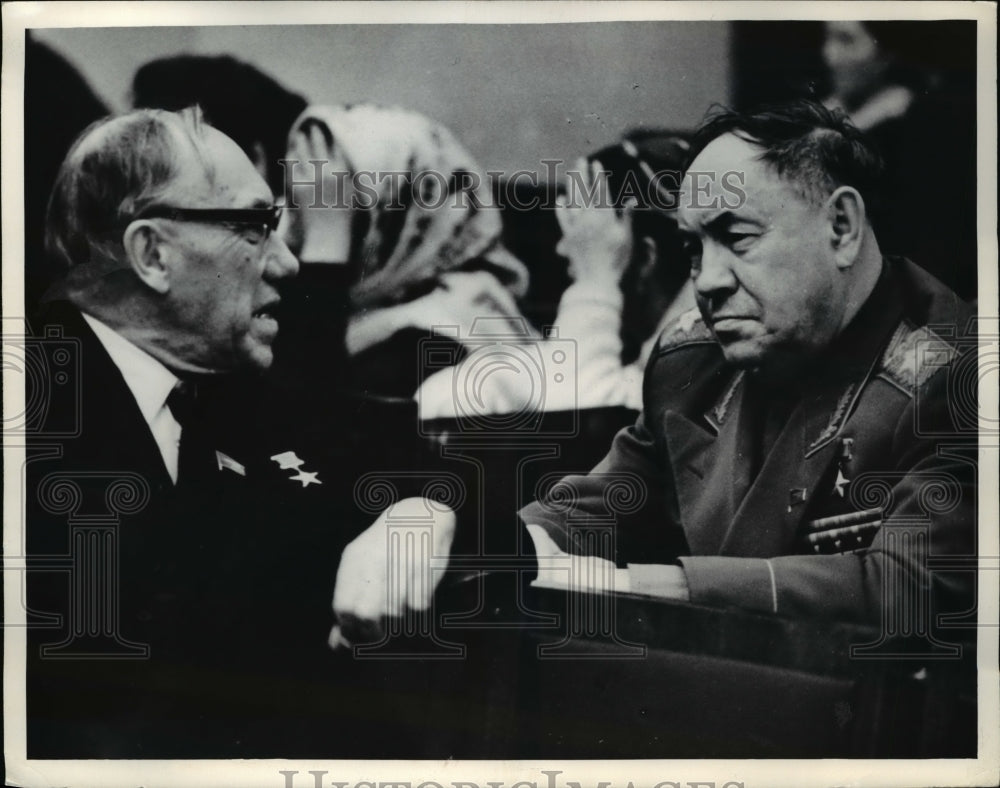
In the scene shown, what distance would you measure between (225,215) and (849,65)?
1.77 m

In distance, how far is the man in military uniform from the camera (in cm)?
240

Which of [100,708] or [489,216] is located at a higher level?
[489,216]

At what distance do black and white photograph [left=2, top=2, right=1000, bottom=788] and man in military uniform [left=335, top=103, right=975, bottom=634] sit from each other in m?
0.01

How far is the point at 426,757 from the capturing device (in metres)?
2.45

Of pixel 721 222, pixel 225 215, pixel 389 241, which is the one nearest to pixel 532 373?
pixel 389 241

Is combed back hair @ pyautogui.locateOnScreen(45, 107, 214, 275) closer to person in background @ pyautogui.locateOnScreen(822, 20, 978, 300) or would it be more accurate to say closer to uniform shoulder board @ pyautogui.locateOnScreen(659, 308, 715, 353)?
uniform shoulder board @ pyautogui.locateOnScreen(659, 308, 715, 353)

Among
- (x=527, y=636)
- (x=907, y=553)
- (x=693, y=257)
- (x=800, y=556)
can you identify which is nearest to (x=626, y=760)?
(x=527, y=636)

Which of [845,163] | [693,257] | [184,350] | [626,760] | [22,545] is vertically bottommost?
[626,760]

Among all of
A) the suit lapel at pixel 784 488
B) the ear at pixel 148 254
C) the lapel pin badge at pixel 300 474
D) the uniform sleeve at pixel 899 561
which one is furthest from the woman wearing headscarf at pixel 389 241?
the uniform sleeve at pixel 899 561

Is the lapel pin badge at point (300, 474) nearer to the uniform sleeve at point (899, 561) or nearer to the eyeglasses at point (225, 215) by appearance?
the eyeglasses at point (225, 215)

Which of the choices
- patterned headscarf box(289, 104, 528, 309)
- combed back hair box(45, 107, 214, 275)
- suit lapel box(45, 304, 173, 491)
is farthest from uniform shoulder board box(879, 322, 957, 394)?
suit lapel box(45, 304, 173, 491)

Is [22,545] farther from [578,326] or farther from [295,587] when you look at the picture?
[578,326]

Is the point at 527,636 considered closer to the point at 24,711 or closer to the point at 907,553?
the point at 907,553

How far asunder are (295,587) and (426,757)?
1.96 ft
